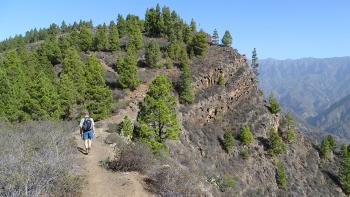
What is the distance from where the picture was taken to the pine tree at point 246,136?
240 feet

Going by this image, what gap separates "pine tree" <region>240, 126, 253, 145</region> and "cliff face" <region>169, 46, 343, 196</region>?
38.9 inches

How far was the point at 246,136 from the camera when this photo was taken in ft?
239

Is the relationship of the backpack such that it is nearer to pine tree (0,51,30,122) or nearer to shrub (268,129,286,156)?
pine tree (0,51,30,122)

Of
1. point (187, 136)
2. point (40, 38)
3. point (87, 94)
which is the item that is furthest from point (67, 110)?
point (40, 38)

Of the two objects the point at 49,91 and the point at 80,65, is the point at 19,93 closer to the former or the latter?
the point at 49,91

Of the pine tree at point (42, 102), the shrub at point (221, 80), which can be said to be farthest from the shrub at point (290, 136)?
the pine tree at point (42, 102)

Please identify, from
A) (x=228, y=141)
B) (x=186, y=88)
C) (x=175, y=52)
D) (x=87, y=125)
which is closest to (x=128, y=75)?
(x=186, y=88)

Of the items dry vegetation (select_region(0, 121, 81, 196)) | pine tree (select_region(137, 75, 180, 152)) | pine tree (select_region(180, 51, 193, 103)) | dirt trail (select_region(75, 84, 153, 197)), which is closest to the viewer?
dry vegetation (select_region(0, 121, 81, 196))

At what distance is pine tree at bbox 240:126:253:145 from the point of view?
73.1m

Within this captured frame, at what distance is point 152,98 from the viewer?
38.2 metres

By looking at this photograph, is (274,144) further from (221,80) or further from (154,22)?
(154,22)

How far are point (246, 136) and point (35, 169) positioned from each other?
198ft

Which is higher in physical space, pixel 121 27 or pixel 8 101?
pixel 121 27

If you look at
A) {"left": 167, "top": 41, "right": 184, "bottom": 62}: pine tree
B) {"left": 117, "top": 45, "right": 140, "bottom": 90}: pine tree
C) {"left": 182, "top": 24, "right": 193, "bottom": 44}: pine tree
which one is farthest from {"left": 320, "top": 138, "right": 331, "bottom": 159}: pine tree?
{"left": 117, "top": 45, "right": 140, "bottom": 90}: pine tree
